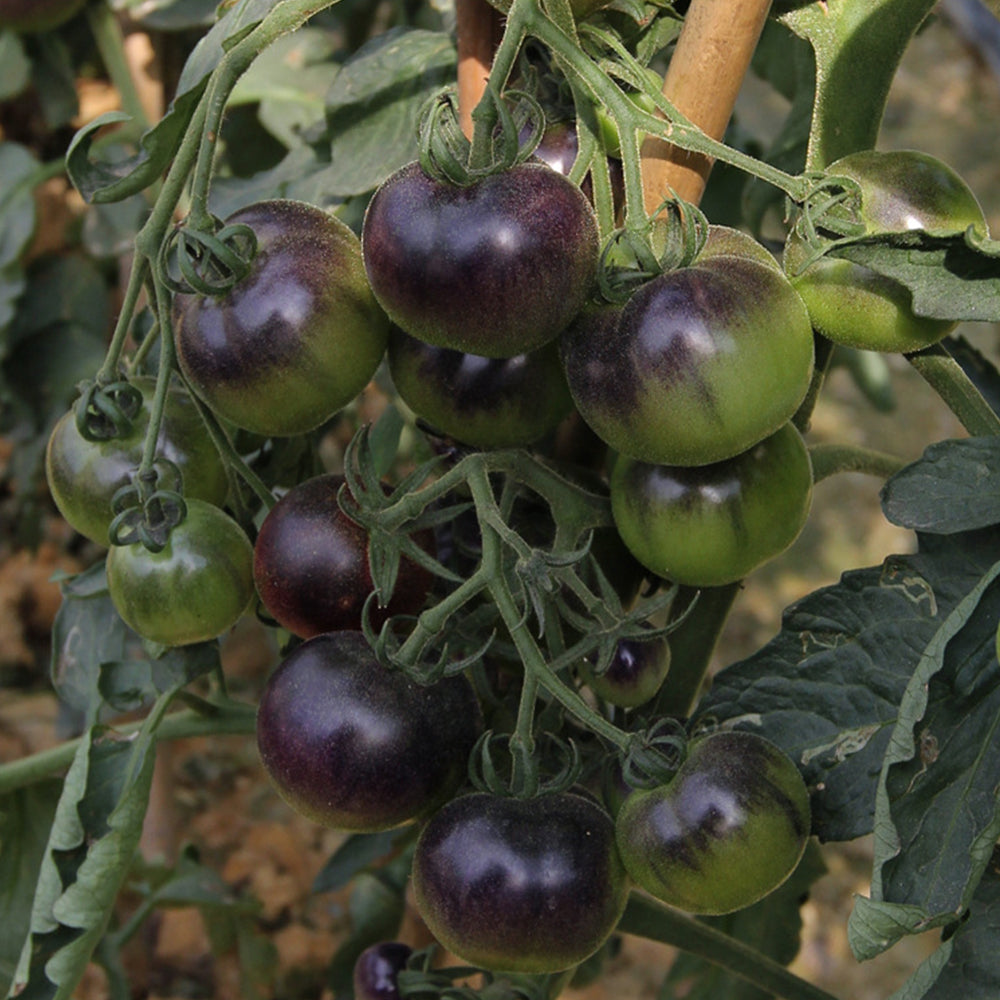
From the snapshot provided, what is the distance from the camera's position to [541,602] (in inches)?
24.5

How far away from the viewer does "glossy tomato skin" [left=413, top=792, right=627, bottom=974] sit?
644 millimetres

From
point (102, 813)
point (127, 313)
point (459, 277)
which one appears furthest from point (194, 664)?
point (459, 277)

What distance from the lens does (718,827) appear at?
2.06 feet

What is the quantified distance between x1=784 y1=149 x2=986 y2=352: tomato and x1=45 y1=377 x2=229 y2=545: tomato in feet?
1.17

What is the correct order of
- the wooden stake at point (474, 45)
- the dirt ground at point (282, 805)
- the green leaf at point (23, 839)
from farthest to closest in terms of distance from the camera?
the dirt ground at point (282, 805) < the green leaf at point (23, 839) < the wooden stake at point (474, 45)

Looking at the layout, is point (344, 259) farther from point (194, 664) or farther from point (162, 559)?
point (194, 664)

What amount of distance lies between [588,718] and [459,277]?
22 centimetres

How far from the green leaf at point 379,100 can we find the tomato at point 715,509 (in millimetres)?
367

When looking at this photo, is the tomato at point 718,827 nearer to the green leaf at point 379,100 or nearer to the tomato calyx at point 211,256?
the tomato calyx at point 211,256

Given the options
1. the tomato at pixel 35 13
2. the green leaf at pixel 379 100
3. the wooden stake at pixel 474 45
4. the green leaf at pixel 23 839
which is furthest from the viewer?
the tomato at pixel 35 13

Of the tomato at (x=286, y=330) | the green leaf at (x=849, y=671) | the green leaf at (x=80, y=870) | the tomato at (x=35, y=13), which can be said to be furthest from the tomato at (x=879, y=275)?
the tomato at (x=35, y=13)

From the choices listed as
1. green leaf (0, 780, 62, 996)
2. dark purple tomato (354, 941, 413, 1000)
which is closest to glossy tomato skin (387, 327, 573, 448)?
dark purple tomato (354, 941, 413, 1000)

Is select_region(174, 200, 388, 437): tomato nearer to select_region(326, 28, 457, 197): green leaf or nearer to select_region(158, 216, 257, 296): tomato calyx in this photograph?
select_region(158, 216, 257, 296): tomato calyx

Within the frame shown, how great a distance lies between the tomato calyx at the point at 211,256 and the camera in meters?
0.63
